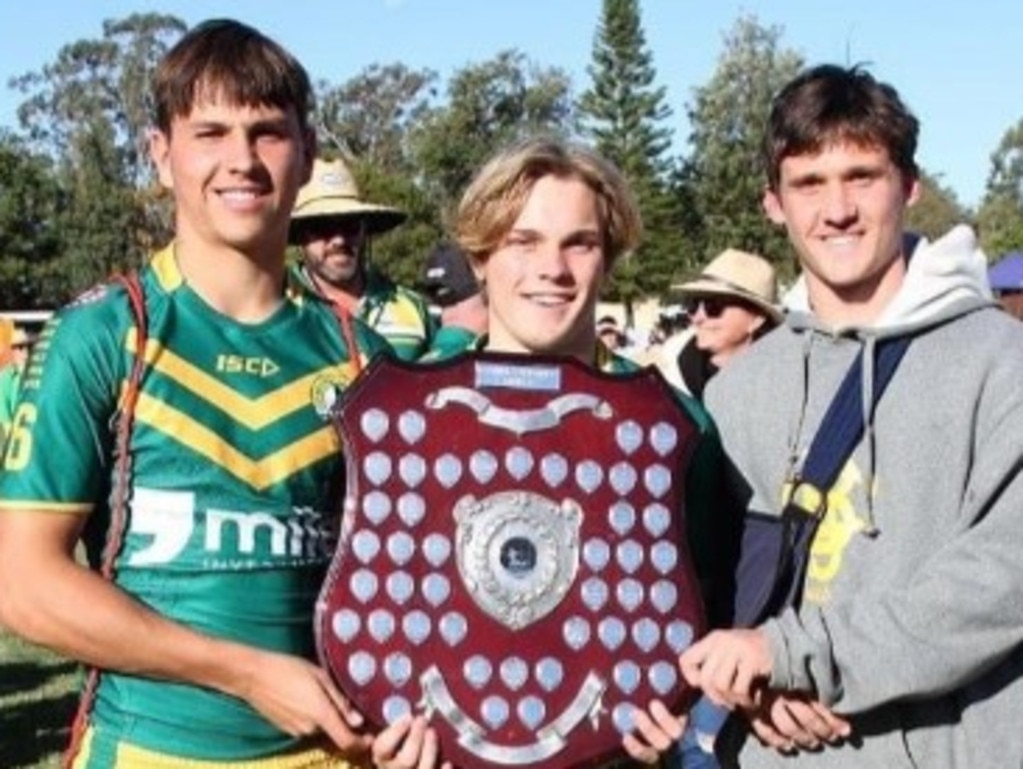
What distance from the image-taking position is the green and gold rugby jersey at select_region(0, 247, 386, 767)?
2723 mm

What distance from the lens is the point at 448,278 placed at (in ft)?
25.1

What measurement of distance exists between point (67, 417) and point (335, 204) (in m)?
4.96

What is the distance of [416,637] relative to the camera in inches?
111

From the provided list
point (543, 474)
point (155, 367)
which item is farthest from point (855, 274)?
point (155, 367)

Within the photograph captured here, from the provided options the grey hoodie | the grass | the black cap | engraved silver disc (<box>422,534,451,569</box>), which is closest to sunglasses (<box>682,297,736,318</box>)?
the black cap

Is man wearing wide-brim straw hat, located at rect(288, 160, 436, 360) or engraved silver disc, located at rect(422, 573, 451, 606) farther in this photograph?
man wearing wide-brim straw hat, located at rect(288, 160, 436, 360)

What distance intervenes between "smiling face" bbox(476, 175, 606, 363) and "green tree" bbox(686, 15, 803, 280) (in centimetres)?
5814

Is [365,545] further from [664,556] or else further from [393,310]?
[393,310]

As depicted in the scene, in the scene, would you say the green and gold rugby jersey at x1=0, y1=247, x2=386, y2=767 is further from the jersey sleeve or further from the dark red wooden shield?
the dark red wooden shield

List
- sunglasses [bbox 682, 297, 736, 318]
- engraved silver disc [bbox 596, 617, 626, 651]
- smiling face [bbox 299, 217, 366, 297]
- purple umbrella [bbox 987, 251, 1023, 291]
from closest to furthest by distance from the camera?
engraved silver disc [bbox 596, 617, 626, 651], smiling face [bbox 299, 217, 366, 297], sunglasses [bbox 682, 297, 736, 318], purple umbrella [bbox 987, 251, 1023, 291]

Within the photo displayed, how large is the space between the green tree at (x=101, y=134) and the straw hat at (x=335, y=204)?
58041mm

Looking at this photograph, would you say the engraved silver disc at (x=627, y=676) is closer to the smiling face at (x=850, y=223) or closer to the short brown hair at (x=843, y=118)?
the smiling face at (x=850, y=223)

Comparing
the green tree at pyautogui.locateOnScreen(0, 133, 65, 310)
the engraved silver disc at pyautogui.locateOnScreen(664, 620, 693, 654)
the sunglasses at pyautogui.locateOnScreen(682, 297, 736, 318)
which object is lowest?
the engraved silver disc at pyautogui.locateOnScreen(664, 620, 693, 654)

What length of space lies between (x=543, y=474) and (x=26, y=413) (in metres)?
0.85
